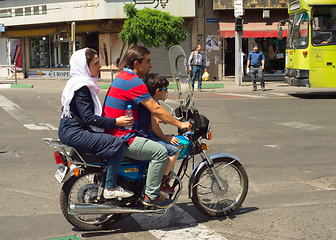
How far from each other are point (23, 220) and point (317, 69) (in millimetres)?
12269

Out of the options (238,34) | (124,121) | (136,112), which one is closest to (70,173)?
(124,121)

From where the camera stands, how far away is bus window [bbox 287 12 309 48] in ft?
46.9

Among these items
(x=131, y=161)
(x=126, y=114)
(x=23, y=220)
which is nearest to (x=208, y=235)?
(x=131, y=161)

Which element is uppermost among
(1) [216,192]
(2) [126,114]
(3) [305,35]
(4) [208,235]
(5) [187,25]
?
(5) [187,25]

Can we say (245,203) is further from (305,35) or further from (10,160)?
(305,35)

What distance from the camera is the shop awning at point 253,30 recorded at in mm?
22906

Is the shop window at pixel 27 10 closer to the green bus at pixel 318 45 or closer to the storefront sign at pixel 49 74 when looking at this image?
the storefront sign at pixel 49 74

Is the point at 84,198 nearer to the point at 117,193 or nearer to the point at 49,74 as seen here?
the point at 117,193

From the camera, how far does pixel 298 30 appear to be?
1489 centimetres

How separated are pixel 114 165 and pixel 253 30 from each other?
2105cm

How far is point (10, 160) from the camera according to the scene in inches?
251

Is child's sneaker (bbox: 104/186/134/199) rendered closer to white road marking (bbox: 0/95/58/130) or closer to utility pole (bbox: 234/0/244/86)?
Result: white road marking (bbox: 0/95/58/130)

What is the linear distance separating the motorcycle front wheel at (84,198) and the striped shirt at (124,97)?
452 millimetres

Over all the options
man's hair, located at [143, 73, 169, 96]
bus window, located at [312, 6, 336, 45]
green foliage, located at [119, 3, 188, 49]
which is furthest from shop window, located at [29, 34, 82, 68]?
man's hair, located at [143, 73, 169, 96]
